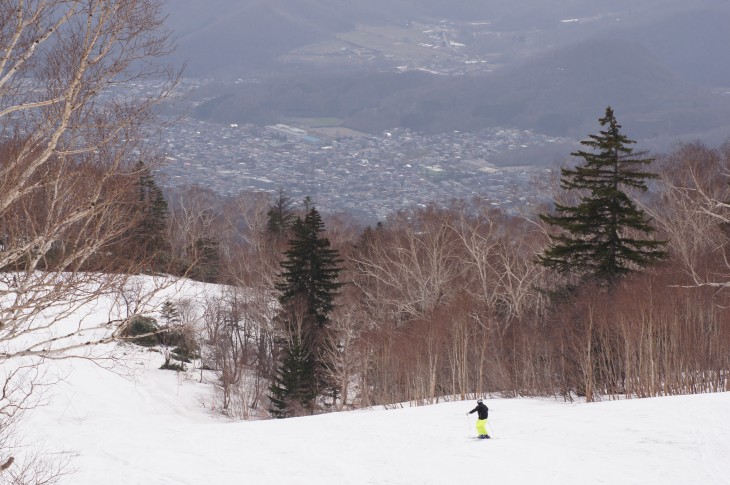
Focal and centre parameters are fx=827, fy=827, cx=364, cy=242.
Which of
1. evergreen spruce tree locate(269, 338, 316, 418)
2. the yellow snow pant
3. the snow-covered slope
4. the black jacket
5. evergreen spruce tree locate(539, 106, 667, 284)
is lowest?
evergreen spruce tree locate(269, 338, 316, 418)

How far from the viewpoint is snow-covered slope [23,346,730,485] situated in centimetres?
1856

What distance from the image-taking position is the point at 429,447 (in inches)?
862

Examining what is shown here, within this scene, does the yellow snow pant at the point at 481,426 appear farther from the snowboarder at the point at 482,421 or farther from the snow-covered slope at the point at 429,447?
the snow-covered slope at the point at 429,447

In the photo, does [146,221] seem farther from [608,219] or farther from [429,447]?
[608,219]

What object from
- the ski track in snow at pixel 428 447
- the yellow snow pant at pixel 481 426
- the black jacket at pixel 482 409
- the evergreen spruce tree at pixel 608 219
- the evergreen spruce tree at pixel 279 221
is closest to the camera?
the ski track in snow at pixel 428 447

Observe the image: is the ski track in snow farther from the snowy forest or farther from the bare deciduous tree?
the bare deciduous tree

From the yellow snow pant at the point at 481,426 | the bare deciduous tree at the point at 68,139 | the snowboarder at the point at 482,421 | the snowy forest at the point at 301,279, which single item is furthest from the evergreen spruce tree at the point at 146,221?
the yellow snow pant at the point at 481,426

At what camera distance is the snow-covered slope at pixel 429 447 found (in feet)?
60.9

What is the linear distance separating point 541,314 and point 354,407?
428 inches

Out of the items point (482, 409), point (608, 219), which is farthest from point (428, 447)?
point (608, 219)

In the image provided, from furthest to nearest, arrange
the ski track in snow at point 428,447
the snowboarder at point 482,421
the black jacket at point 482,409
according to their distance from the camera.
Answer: the snowboarder at point 482,421
the black jacket at point 482,409
the ski track in snow at point 428,447

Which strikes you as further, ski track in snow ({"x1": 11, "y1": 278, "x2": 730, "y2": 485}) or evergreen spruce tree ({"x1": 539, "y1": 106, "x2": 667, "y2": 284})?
evergreen spruce tree ({"x1": 539, "y1": 106, "x2": 667, "y2": 284})

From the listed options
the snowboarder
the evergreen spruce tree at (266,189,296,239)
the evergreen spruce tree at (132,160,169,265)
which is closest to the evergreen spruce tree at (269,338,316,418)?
the evergreen spruce tree at (132,160,169,265)

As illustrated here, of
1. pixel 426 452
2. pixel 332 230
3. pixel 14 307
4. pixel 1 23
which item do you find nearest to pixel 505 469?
pixel 426 452
